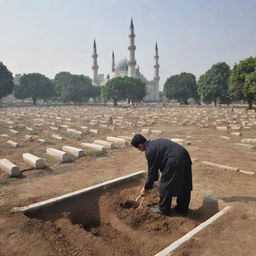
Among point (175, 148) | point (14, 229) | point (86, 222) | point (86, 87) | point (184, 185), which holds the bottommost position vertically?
A: point (86, 222)

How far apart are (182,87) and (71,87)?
88.5 ft

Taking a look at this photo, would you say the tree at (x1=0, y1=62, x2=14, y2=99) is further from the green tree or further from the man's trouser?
the man's trouser

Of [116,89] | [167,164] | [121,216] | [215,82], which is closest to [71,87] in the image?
[116,89]

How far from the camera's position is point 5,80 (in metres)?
46.7

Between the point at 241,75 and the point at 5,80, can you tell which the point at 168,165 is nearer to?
the point at 241,75

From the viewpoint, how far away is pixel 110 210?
185 inches

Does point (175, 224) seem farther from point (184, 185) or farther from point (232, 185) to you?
point (232, 185)

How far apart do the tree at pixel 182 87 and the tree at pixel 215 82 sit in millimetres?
10291

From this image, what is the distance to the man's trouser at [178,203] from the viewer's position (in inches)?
163

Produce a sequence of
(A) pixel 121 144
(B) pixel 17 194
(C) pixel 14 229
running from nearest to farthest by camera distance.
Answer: (C) pixel 14 229, (B) pixel 17 194, (A) pixel 121 144

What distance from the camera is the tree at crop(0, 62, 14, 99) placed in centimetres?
4644

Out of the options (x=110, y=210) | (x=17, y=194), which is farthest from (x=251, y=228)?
(x=17, y=194)

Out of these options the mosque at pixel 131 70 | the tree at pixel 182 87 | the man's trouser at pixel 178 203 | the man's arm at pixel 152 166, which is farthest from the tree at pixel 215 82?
the man's arm at pixel 152 166

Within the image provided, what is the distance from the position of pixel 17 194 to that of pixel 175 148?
3582 mm
